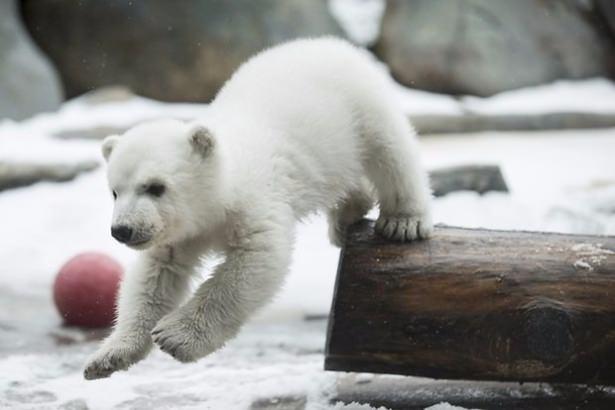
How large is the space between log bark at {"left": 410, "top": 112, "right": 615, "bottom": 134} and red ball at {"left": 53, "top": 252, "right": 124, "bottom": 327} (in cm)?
455

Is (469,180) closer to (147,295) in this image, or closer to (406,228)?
(406,228)

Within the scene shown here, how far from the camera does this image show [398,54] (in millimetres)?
9867

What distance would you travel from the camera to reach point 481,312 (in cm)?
353

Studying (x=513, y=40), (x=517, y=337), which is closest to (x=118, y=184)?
(x=517, y=337)

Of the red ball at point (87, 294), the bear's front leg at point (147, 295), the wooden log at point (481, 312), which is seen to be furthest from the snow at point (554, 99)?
the bear's front leg at point (147, 295)

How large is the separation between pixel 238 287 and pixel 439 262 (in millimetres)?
935

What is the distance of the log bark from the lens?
921 centimetres

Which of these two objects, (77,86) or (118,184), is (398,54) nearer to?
(77,86)

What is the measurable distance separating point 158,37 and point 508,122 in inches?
144

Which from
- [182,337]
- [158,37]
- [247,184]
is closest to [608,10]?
[158,37]

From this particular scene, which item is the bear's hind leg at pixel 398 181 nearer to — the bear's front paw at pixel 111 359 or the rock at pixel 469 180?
the bear's front paw at pixel 111 359

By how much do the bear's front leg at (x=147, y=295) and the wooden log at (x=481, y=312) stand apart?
640mm

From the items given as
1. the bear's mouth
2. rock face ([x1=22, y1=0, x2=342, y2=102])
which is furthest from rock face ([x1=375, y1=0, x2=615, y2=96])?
the bear's mouth

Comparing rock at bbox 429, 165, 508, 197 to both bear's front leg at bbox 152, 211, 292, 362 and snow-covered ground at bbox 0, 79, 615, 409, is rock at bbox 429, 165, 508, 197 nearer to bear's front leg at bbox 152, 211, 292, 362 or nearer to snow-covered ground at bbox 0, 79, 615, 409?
snow-covered ground at bbox 0, 79, 615, 409
